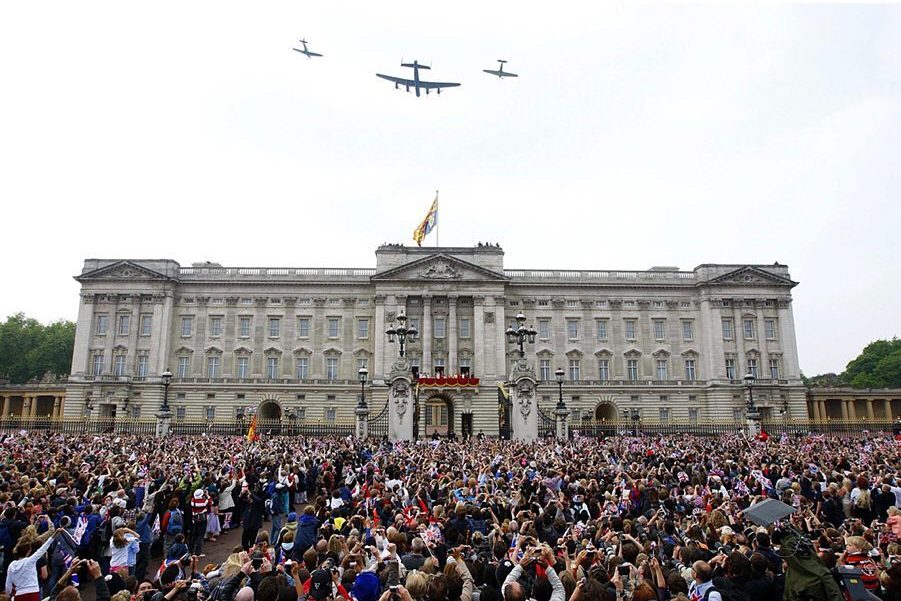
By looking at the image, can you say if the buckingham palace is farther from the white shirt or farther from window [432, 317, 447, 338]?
the white shirt

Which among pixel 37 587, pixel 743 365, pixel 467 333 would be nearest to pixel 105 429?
pixel 467 333

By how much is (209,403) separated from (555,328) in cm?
3836

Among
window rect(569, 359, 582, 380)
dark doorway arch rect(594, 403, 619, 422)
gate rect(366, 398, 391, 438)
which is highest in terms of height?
window rect(569, 359, 582, 380)

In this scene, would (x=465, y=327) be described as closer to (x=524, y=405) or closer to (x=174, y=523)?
(x=524, y=405)

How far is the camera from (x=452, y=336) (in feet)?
218

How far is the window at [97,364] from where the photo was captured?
66438 millimetres

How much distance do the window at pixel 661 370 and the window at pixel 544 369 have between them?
12.2 metres

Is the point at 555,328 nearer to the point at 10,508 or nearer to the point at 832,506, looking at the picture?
the point at 832,506

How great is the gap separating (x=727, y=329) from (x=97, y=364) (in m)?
68.3

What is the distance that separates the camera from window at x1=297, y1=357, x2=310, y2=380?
67938 millimetres

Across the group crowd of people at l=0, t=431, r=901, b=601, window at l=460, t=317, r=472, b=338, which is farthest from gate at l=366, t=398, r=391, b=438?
window at l=460, t=317, r=472, b=338

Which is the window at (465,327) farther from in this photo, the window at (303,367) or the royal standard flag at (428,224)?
the window at (303,367)

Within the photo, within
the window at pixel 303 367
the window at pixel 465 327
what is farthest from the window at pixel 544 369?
the window at pixel 303 367

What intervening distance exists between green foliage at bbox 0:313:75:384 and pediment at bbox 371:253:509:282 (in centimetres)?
5795
